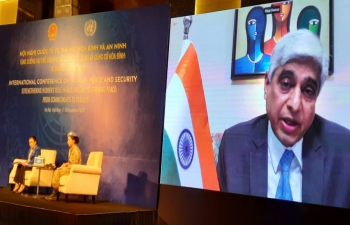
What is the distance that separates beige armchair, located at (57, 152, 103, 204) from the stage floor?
0.17m

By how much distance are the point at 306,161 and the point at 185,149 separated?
1.57 m

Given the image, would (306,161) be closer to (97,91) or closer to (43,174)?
(97,91)

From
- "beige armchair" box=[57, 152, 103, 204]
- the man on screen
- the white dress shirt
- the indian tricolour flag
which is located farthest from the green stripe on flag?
the white dress shirt

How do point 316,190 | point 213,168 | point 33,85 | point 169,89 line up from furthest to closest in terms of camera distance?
1. point 33,85
2. point 169,89
3. point 213,168
4. point 316,190

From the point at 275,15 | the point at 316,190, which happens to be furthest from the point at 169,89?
the point at 316,190

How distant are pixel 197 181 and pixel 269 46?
73.0 inches

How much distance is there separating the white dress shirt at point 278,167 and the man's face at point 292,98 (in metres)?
0.06

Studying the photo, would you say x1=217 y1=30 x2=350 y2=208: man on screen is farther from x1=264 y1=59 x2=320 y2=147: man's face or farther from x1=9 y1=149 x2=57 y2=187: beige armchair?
x1=9 y1=149 x2=57 y2=187: beige armchair

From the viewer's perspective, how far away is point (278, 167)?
187 inches

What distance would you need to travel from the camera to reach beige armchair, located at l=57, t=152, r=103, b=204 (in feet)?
18.3

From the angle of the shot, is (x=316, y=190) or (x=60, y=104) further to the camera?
(x=60, y=104)

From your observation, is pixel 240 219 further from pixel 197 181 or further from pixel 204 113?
pixel 204 113

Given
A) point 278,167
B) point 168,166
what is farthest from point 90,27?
point 278,167

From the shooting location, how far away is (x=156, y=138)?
5.90 meters
